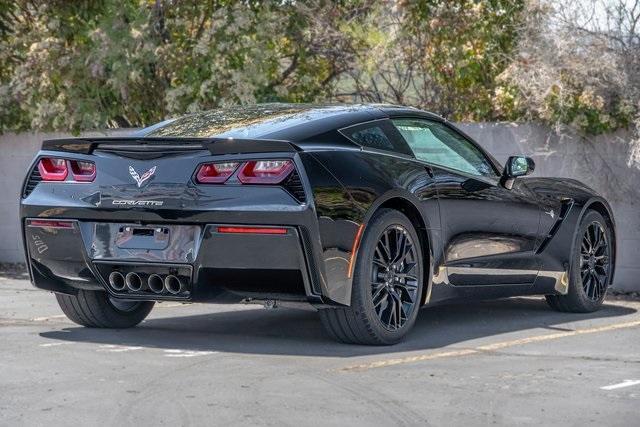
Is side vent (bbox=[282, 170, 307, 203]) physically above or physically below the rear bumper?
above

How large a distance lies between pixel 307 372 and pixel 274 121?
1.78 m

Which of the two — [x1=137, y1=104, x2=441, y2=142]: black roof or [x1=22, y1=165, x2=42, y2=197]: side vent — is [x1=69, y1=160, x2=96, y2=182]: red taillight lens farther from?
[x1=137, y1=104, x2=441, y2=142]: black roof

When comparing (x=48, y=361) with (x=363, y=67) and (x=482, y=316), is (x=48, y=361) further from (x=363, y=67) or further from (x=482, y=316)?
A: (x=363, y=67)

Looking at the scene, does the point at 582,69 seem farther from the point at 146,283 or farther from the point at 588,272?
the point at 146,283

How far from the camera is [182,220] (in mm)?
7250

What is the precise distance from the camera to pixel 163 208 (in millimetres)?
7281

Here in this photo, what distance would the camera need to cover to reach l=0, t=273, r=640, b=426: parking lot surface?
573 cm

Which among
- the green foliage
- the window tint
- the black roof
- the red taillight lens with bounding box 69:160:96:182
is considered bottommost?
the red taillight lens with bounding box 69:160:96:182

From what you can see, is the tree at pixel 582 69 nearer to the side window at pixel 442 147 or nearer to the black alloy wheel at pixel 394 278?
the side window at pixel 442 147

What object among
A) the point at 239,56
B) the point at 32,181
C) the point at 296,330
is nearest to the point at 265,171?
the point at 32,181

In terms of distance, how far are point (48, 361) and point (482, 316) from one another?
359cm

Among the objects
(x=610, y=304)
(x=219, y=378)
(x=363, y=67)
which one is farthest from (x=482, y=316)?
(x=363, y=67)

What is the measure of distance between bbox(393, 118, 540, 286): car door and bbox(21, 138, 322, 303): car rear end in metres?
1.41

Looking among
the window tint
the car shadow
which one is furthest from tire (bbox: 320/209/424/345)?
the window tint
